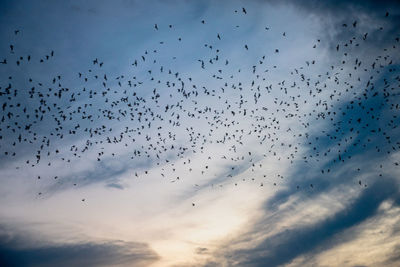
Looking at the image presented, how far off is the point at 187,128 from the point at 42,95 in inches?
574

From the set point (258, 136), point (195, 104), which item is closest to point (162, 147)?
point (195, 104)

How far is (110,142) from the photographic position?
3306cm

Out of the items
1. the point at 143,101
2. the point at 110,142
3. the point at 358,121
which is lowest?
the point at 358,121

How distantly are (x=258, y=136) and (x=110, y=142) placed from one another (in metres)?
15.7

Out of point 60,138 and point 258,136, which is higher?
point 60,138

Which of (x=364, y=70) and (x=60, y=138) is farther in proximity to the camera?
(x=60, y=138)

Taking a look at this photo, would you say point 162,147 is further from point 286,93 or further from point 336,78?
point 336,78

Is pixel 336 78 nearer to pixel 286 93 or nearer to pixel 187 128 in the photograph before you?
pixel 286 93

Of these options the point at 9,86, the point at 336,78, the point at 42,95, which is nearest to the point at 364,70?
the point at 336,78

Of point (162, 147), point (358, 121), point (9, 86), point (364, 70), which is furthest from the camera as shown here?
point (162, 147)

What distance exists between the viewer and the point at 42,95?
1150 inches

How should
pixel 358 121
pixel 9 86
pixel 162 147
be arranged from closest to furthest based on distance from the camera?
pixel 9 86, pixel 358 121, pixel 162 147

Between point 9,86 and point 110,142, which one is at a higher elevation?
point 9,86

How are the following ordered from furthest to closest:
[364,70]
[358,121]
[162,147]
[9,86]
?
[162,147] < [358,121] < [364,70] < [9,86]
